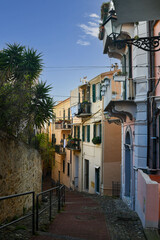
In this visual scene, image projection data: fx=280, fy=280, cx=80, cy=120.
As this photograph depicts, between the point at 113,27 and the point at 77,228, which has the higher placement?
the point at 113,27

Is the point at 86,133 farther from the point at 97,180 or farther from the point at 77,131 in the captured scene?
the point at 97,180

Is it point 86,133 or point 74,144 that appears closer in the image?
point 86,133

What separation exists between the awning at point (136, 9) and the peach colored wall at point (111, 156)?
1536 centimetres

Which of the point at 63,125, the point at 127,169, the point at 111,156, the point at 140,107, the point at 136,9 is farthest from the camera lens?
the point at 63,125

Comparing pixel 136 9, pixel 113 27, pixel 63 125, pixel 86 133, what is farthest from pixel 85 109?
pixel 136 9

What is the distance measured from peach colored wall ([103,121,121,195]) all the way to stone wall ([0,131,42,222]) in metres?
7.67

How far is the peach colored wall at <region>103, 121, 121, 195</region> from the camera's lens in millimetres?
20020

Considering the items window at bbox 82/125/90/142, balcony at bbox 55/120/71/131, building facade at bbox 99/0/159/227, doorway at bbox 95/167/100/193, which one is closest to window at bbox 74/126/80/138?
window at bbox 82/125/90/142

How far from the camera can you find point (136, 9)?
5055mm

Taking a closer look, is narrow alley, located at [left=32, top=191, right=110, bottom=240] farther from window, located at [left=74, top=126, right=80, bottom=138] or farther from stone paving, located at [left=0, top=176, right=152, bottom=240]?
window, located at [left=74, top=126, right=80, bottom=138]

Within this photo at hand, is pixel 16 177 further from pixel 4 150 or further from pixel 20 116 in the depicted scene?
pixel 20 116

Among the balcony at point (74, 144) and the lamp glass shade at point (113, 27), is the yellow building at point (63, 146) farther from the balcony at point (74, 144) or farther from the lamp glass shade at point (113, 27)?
the lamp glass shade at point (113, 27)

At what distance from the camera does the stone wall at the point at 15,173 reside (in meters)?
8.88

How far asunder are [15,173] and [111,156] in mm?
11187
